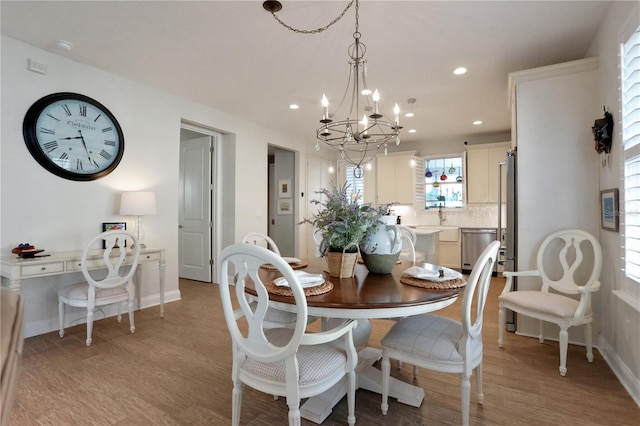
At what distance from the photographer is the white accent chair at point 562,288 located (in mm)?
2346

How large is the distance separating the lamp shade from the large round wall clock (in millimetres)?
365

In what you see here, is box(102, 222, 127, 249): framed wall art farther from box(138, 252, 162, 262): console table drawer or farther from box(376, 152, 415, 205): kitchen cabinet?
box(376, 152, 415, 205): kitchen cabinet

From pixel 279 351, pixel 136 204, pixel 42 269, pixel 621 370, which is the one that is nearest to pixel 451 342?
pixel 279 351

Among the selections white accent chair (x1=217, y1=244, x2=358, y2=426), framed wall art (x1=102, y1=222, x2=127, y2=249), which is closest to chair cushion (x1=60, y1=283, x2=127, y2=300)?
framed wall art (x1=102, y1=222, x2=127, y2=249)

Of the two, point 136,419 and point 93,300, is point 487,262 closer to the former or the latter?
point 136,419

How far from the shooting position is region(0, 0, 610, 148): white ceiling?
2.41 m

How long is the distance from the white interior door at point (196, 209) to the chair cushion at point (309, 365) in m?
3.96

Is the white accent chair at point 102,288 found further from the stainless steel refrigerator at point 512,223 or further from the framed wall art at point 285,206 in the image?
the framed wall art at point 285,206

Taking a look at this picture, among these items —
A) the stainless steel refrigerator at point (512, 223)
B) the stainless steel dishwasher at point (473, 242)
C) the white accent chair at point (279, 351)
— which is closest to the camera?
the white accent chair at point (279, 351)

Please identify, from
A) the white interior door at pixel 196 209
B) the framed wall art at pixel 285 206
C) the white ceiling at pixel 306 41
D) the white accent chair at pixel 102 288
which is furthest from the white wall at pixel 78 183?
the framed wall art at pixel 285 206

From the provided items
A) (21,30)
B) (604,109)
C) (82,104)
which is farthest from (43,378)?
(604,109)

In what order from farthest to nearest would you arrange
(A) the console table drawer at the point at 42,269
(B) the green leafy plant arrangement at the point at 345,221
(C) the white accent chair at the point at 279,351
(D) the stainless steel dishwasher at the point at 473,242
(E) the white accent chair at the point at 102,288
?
(D) the stainless steel dishwasher at the point at 473,242 → (E) the white accent chair at the point at 102,288 → (A) the console table drawer at the point at 42,269 → (B) the green leafy plant arrangement at the point at 345,221 → (C) the white accent chair at the point at 279,351

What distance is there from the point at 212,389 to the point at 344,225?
4.55ft

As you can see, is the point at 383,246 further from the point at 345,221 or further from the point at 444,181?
the point at 444,181
